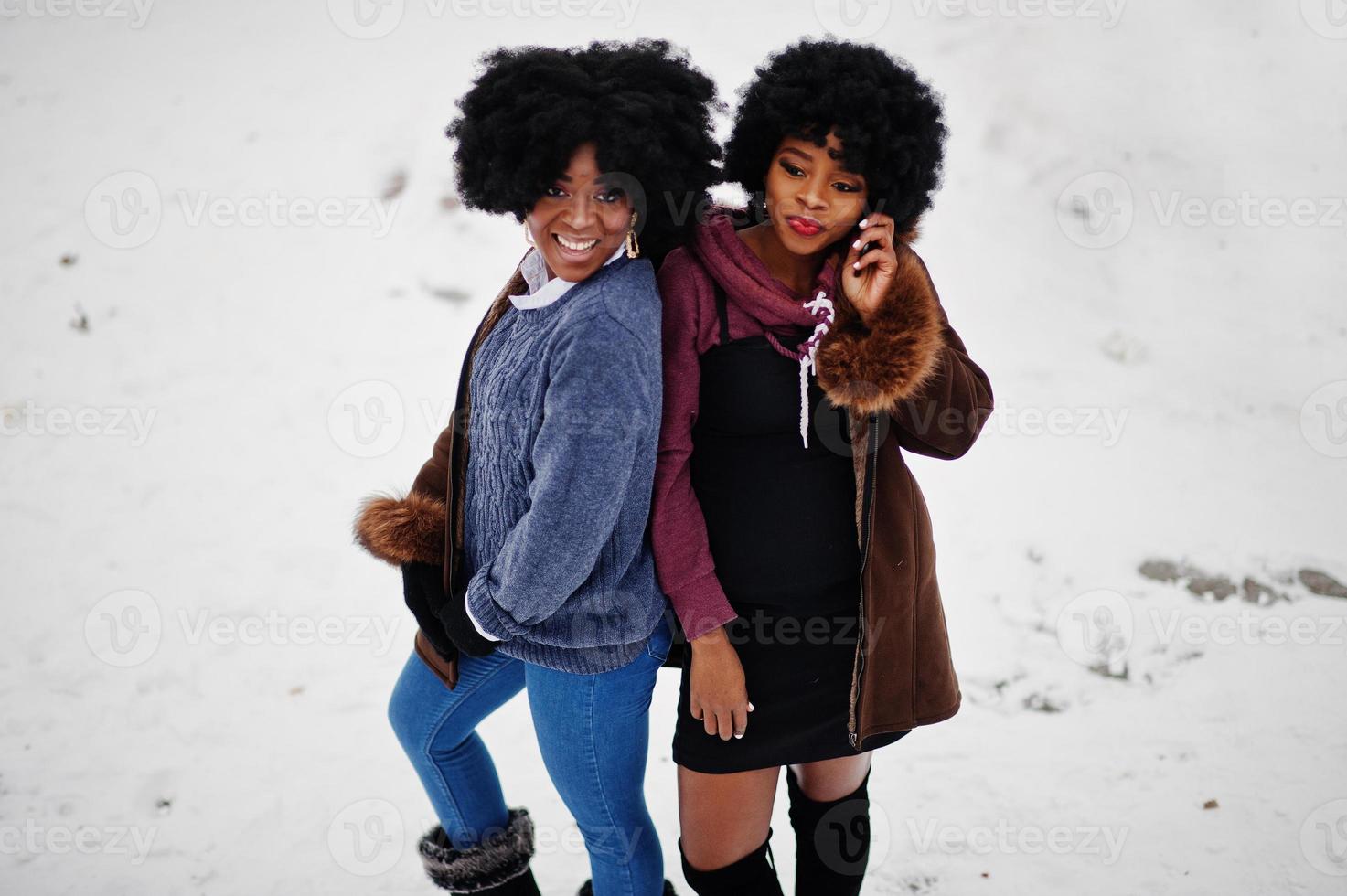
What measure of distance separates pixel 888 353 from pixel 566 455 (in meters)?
0.56

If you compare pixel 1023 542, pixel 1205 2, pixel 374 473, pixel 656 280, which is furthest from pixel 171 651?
pixel 1205 2

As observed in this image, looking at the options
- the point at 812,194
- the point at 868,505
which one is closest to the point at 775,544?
the point at 868,505

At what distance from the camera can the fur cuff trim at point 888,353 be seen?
5.49 feet

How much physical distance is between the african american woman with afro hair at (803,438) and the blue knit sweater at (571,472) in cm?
9

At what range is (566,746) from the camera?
1.85m

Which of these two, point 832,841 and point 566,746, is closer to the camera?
point 566,746

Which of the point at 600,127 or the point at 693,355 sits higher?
the point at 600,127

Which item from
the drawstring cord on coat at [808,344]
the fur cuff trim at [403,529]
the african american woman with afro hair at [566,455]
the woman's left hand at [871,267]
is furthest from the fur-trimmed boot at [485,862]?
the woman's left hand at [871,267]

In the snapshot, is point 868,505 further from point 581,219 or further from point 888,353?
point 581,219

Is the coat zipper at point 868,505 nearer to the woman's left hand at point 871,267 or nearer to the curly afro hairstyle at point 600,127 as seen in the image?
the woman's left hand at point 871,267

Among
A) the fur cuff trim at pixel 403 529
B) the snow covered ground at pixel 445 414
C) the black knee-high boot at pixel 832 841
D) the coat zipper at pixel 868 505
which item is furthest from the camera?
the snow covered ground at pixel 445 414

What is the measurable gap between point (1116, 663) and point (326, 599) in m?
2.73

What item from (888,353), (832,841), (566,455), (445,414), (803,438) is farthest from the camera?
(445,414)

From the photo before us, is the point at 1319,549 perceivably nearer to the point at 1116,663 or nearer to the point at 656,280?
the point at 1116,663
